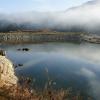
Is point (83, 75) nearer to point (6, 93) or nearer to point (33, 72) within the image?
point (33, 72)

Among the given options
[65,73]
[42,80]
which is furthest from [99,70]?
[42,80]

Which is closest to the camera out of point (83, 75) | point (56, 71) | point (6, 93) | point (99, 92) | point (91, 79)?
point (6, 93)

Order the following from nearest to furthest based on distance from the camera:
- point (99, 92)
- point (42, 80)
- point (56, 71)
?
point (99, 92) < point (42, 80) < point (56, 71)

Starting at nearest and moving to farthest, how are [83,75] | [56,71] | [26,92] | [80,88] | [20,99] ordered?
[20,99], [26,92], [80,88], [83,75], [56,71]

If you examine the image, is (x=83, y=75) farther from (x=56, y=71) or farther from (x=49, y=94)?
(x=49, y=94)

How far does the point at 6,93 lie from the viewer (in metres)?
19.5

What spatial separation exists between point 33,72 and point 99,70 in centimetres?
1476

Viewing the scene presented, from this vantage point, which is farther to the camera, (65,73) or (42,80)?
(65,73)

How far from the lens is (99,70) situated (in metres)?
62.0

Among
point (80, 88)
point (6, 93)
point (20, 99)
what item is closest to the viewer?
point (20, 99)

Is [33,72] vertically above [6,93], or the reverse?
[6,93]

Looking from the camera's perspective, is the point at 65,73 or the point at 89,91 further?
the point at 65,73

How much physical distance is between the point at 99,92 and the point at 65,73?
17.0m

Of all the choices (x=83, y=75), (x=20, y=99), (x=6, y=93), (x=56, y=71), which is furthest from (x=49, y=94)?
(x=56, y=71)
